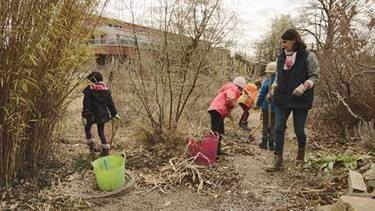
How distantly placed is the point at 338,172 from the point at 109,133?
4.21 m

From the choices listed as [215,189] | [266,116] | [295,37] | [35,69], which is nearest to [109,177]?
[215,189]

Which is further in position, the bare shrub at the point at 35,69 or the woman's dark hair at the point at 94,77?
the woman's dark hair at the point at 94,77

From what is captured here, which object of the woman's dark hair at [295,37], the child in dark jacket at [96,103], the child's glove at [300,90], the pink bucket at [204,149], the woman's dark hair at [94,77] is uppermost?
the woman's dark hair at [295,37]

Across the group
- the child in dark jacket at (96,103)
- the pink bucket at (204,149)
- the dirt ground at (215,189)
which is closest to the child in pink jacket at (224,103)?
the pink bucket at (204,149)

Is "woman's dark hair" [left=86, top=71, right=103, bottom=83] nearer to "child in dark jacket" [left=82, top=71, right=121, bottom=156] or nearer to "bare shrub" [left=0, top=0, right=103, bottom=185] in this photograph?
"child in dark jacket" [left=82, top=71, right=121, bottom=156]

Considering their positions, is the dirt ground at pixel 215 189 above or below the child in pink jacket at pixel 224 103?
below

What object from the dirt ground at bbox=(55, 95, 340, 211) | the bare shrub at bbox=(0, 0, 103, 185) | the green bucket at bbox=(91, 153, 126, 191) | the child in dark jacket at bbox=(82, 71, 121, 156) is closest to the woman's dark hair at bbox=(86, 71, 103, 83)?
the child in dark jacket at bbox=(82, 71, 121, 156)

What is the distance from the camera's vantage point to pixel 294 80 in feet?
10.5

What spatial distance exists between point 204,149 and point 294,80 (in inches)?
51.1

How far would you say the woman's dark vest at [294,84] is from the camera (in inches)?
125

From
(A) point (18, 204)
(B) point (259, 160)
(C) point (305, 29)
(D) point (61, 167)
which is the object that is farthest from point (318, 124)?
(C) point (305, 29)

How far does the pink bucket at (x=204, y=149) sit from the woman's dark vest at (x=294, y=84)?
3.05 feet

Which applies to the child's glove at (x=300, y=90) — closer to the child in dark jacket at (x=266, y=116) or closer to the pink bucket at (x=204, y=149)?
the pink bucket at (x=204, y=149)

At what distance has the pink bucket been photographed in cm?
364
